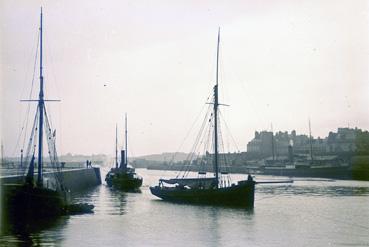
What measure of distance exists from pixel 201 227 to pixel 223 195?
61.8 ft

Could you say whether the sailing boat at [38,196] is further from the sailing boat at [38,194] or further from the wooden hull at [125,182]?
the wooden hull at [125,182]

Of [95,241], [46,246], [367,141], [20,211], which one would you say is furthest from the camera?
[367,141]

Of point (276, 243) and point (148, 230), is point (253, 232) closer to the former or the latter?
point (276, 243)

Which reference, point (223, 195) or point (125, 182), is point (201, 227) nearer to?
point (223, 195)

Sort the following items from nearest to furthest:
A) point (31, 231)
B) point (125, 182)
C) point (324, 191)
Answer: point (31, 231) → point (324, 191) → point (125, 182)

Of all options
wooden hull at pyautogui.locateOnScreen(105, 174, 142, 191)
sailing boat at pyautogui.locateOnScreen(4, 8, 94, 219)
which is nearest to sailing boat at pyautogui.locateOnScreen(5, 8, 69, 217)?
sailing boat at pyautogui.locateOnScreen(4, 8, 94, 219)

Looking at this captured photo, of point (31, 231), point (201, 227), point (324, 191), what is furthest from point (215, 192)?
point (324, 191)

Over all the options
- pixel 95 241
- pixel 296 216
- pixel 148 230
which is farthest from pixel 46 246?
pixel 296 216

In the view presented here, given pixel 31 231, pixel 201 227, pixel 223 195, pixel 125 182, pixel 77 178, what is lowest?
pixel 201 227

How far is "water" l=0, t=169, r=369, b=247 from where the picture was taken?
3234cm

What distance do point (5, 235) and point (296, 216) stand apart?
27.2 metres

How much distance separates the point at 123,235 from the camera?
34.8 m

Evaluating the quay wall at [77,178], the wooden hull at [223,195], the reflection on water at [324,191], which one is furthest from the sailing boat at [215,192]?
the reflection on water at [324,191]

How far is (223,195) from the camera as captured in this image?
192 feet
